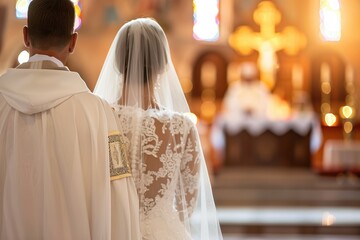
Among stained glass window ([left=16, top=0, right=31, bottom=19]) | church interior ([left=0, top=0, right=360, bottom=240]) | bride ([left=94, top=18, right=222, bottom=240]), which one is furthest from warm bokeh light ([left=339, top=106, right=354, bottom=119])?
bride ([left=94, top=18, right=222, bottom=240])

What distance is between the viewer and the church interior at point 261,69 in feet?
48.9

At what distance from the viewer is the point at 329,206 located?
36.3 feet

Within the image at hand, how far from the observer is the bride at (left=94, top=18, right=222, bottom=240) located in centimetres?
305

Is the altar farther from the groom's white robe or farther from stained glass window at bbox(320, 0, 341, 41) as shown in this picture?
the groom's white robe

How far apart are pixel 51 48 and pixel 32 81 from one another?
138 millimetres

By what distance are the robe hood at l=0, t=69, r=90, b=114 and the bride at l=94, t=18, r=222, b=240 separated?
0.40 meters

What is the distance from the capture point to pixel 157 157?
307cm

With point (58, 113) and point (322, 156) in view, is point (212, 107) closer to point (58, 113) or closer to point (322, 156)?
point (322, 156)

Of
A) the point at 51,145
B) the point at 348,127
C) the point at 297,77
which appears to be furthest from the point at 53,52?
the point at 297,77

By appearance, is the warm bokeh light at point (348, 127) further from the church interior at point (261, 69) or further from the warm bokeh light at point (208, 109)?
the warm bokeh light at point (208, 109)

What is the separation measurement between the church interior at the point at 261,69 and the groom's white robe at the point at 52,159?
11.0m

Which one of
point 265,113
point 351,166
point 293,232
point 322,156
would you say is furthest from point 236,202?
point 322,156

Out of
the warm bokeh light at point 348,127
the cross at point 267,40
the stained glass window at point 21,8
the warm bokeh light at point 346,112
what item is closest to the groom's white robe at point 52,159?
the warm bokeh light at point 348,127

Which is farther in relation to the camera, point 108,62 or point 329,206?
point 329,206
